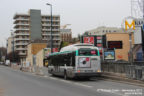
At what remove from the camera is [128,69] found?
16562 mm

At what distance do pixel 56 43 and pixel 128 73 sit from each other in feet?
353

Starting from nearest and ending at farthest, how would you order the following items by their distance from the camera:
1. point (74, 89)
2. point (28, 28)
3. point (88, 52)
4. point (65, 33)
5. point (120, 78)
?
point (74, 89) < point (120, 78) < point (88, 52) < point (28, 28) < point (65, 33)

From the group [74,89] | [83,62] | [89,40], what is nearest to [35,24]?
[89,40]

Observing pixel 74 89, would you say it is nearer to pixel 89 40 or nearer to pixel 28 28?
pixel 89 40

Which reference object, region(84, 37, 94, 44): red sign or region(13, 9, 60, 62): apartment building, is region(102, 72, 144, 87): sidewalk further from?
region(13, 9, 60, 62): apartment building

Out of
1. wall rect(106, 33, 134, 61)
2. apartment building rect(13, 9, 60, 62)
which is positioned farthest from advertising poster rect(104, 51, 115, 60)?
apartment building rect(13, 9, 60, 62)

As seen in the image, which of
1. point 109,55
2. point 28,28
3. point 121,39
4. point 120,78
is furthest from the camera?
point 28,28

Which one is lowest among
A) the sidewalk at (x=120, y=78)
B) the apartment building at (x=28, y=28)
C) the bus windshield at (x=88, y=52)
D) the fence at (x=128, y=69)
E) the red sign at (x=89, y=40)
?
the sidewalk at (x=120, y=78)

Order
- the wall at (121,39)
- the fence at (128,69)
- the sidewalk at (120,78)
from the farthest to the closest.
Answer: the wall at (121,39) → the fence at (128,69) → the sidewalk at (120,78)

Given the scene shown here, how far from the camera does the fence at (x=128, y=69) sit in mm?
15075

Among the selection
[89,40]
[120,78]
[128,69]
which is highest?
[89,40]

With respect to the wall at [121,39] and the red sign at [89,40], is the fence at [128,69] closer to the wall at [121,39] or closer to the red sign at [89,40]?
the red sign at [89,40]

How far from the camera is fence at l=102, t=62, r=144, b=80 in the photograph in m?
15.1

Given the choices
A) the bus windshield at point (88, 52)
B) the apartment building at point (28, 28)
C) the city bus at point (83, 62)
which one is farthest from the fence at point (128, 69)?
the apartment building at point (28, 28)
